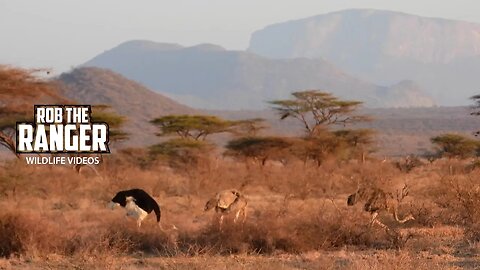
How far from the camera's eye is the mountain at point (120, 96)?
269 feet

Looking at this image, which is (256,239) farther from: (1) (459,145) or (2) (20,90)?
(1) (459,145)

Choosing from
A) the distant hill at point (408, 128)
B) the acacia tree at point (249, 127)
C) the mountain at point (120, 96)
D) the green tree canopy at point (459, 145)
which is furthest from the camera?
the mountain at point (120, 96)

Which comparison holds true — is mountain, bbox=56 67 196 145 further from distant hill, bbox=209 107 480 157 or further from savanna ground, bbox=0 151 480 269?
savanna ground, bbox=0 151 480 269

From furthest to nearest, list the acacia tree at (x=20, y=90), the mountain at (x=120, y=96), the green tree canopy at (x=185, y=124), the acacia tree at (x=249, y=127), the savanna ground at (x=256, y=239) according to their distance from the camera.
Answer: the mountain at (x=120, y=96) → the acacia tree at (x=249, y=127) → the green tree canopy at (x=185, y=124) → the acacia tree at (x=20, y=90) → the savanna ground at (x=256, y=239)

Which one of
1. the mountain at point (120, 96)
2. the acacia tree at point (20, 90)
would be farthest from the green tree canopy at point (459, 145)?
the mountain at point (120, 96)

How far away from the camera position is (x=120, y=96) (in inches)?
3428

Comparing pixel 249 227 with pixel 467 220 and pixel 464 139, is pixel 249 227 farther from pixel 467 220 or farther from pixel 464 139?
pixel 464 139

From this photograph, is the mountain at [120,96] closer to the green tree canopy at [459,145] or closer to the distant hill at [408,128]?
the distant hill at [408,128]

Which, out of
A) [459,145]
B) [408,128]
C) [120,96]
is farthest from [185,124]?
[408,128]

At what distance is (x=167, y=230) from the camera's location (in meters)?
12.6

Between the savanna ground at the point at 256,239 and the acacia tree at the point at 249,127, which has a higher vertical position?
the savanna ground at the point at 256,239

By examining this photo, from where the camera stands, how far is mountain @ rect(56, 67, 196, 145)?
81938mm

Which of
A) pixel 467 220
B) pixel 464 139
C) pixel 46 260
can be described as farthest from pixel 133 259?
pixel 464 139

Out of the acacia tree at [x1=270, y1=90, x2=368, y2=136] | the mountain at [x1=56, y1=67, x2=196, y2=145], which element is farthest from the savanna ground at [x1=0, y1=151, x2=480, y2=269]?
the mountain at [x1=56, y1=67, x2=196, y2=145]
